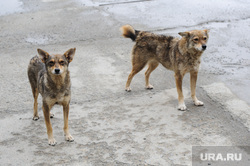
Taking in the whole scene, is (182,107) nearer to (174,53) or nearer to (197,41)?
(174,53)

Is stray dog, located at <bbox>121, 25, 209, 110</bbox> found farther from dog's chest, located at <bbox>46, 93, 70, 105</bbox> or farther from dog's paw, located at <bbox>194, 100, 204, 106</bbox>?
dog's chest, located at <bbox>46, 93, 70, 105</bbox>

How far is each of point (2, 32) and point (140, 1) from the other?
17.2ft

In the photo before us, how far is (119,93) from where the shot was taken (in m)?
7.38

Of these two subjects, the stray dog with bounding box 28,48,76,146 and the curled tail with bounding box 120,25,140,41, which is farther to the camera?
the curled tail with bounding box 120,25,140,41

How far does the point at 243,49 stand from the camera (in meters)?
9.20

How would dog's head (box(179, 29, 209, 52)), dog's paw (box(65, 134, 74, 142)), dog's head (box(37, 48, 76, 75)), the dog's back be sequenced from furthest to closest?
dog's head (box(179, 29, 209, 52))
the dog's back
dog's paw (box(65, 134, 74, 142))
dog's head (box(37, 48, 76, 75))

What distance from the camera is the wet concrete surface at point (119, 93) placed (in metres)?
5.45

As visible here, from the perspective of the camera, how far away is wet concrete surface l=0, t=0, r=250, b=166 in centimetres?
545

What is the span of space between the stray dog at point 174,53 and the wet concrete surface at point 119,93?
398 millimetres

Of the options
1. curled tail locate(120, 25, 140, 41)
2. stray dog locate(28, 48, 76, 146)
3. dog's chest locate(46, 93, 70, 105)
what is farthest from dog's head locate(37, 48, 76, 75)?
curled tail locate(120, 25, 140, 41)

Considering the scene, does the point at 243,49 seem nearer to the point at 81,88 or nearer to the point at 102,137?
the point at 81,88

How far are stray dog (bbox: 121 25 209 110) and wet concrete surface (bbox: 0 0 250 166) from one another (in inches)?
15.7

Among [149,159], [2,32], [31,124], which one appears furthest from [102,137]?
[2,32]

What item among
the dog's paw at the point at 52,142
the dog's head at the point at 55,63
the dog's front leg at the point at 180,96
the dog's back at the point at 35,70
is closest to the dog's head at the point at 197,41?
the dog's front leg at the point at 180,96
